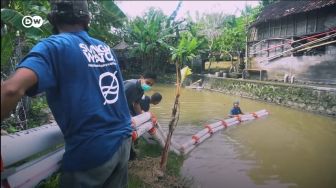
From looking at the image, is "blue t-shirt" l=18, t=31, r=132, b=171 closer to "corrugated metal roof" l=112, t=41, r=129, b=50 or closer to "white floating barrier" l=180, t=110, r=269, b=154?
"white floating barrier" l=180, t=110, r=269, b=154

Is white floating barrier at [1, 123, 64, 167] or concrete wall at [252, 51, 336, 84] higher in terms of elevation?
white floating barrier at [1, 123, 64, 167]

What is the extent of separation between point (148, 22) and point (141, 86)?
61.9 ft

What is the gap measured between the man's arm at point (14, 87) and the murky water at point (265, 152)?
4535mm

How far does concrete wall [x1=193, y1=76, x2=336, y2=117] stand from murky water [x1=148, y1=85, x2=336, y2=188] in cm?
58

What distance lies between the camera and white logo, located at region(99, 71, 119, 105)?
189cm

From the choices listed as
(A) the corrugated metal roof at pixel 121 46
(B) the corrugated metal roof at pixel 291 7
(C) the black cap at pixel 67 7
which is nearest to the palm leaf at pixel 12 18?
(C) the black cap at pixel 67 7

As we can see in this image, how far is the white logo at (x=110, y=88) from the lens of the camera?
1889 mm

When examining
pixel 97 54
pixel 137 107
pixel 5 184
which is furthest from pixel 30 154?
pixel 137 107

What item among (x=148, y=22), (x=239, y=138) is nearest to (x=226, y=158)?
(x=239, y=138)

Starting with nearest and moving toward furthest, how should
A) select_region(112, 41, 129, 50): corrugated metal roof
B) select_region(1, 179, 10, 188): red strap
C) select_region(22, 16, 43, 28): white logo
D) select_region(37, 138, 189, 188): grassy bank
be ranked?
select_region(1, 179, 10, 188): red strap → select_region(37, 138, 189, 188): grassy bank → select_region(22, 16, 43, 28): white logo → select_region(112, 41, 129, 50): corrugated metal roof

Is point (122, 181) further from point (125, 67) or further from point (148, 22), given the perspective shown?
point (125, 67)

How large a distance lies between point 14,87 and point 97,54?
606 mm

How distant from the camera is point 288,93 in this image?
14.8 metres

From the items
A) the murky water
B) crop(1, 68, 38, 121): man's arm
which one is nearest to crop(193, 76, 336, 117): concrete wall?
the murky water
